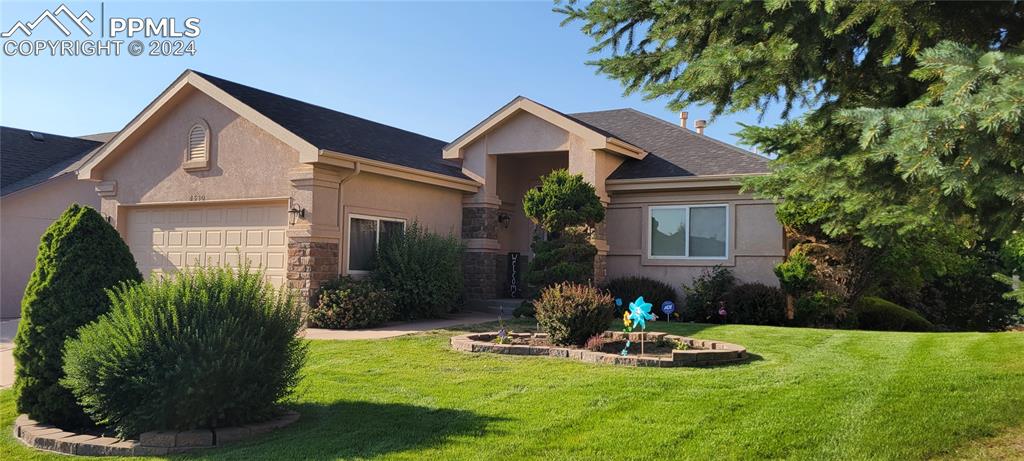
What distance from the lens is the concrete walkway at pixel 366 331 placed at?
11148 millimetres

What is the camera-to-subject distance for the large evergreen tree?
3662mm

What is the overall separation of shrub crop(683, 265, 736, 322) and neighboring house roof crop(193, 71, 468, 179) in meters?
5.87

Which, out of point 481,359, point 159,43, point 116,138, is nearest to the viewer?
point 481,359

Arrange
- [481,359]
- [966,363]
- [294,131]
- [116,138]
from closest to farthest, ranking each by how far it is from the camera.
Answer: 1. [966,363]
2. [481,359]
3. [294,131]
4. [116,138]

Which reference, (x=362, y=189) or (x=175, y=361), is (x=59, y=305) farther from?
(x=362, y=189)

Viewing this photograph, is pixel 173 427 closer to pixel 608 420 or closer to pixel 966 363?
pixel 608 420

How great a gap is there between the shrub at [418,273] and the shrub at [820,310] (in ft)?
22.8

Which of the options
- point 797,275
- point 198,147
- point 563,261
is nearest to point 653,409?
point 563,261

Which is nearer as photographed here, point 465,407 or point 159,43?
point 465,407

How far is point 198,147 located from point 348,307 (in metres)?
5.22

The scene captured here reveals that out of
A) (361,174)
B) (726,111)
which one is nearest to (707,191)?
(361,174)

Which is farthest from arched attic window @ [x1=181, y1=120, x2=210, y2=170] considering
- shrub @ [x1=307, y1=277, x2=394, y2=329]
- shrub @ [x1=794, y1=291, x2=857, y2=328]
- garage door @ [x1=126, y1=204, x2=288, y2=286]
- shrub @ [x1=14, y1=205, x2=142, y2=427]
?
shrub @ [x1=794, y1=291, x2=857, y2=328]

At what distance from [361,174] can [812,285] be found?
30.1 ft

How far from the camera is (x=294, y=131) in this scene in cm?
1421
